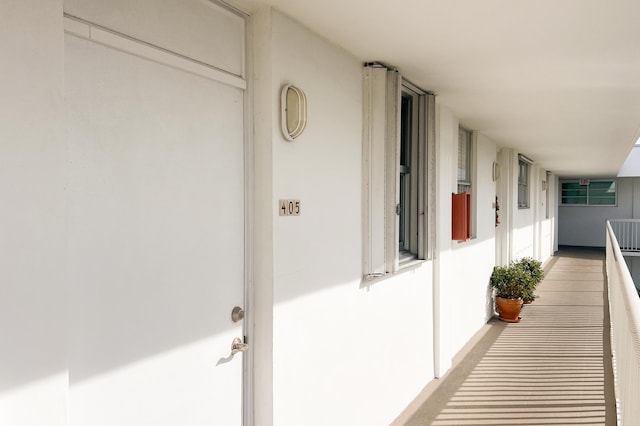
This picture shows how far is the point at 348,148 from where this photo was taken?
2988 mm

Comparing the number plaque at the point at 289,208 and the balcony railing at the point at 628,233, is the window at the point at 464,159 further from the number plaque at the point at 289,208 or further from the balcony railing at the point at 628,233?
the balcony railing at the point at 628,233

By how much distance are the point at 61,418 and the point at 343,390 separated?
1.79 m

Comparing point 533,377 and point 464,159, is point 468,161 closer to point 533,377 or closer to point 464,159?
point 464,159

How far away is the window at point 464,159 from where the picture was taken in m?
5.89

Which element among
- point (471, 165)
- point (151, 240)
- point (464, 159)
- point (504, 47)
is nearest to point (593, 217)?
point (471, 165)

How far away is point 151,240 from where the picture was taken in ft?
6.02

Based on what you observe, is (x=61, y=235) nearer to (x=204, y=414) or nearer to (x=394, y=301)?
(x=204, y=414)

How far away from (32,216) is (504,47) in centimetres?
257

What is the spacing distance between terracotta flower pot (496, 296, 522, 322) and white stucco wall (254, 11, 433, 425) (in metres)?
3.65

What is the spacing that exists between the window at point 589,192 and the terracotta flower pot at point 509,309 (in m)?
13.8

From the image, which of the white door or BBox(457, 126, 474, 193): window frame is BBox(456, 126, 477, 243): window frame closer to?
BBox(457, 126, 474, 193): window frame

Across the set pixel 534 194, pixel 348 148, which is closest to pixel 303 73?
pixel 348 148

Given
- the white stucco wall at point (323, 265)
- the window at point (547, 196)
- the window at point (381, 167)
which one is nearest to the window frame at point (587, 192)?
the window at point (547, 196)

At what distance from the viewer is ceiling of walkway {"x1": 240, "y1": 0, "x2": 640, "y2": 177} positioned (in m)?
2.32
